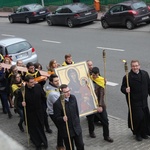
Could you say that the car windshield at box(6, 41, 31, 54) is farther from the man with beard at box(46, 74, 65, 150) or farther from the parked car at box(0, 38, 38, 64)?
the man with beard at box(46, 74, 65, 150)

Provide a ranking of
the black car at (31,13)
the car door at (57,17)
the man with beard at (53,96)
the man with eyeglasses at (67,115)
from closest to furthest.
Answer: the man with eyeglasses at (67,115)
the man with beard at (53,96)
the car door at (57,17)
the black car at (31,13)

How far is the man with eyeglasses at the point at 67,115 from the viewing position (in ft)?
22.1

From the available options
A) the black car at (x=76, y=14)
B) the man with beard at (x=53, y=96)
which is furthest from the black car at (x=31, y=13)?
the man with beard at (x=53, y=96)

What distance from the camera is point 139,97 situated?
784cm

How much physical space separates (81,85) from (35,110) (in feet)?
3.77

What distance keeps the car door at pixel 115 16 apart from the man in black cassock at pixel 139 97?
16.1 m

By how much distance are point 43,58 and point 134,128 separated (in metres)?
10.9

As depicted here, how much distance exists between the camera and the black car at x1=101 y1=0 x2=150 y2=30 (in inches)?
885

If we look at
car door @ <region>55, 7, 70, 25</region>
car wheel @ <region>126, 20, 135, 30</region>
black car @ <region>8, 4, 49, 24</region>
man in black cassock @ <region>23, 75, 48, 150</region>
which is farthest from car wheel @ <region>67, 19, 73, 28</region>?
man in black cassock @ <region>23, 75, 48, 150</region>

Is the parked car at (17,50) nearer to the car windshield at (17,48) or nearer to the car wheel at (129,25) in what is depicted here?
the car windshield at (17,48)

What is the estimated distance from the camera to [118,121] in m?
9.40

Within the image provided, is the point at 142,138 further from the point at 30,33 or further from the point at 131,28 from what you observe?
the point at 30,33

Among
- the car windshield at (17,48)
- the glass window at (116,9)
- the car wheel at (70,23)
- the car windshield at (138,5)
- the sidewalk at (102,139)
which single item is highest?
the car windshield at (138,5)

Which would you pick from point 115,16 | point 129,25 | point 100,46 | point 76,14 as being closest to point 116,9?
point 115,16
